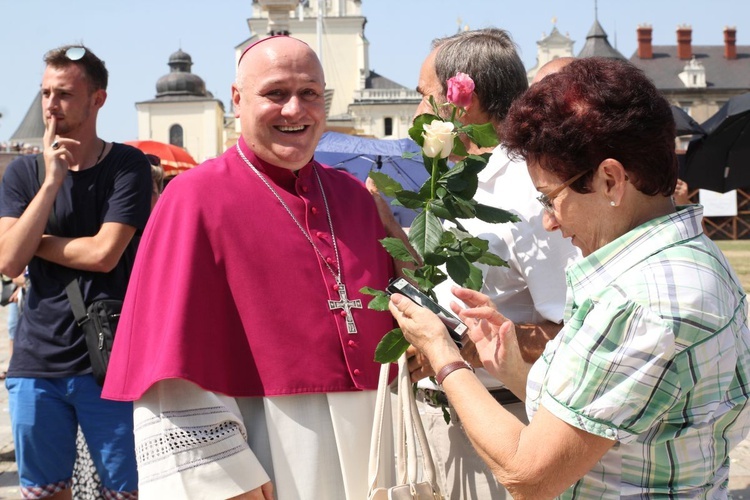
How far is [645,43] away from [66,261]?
6701cm

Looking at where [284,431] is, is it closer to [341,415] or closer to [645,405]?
[341,415]

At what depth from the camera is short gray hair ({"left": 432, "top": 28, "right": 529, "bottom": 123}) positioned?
9.75ft

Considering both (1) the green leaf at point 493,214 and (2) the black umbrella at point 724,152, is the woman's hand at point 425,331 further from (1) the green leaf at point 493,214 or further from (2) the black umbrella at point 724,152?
(2) the black umbrella at point 724,152

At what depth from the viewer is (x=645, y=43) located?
65.8 metres

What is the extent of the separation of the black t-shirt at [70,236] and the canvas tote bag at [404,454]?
1529 millimetres

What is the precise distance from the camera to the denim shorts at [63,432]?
139 inches

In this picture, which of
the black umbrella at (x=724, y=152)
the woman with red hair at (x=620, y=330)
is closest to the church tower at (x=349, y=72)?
the black umbrella at (x=724, y=152)

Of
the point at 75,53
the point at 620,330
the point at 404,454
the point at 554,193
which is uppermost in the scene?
the point at 75,53

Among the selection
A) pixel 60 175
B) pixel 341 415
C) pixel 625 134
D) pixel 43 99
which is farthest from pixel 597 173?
pixel 43 99

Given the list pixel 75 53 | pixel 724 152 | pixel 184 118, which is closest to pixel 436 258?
pixel 75 53

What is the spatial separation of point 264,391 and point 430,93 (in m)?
1.15

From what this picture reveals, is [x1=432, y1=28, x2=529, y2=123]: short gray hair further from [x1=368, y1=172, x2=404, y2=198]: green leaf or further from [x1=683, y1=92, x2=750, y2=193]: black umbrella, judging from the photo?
[x1=683, y1=92, x2=750, y2=193]: black umbrella

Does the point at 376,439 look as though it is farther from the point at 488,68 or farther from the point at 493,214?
the point at 488,68

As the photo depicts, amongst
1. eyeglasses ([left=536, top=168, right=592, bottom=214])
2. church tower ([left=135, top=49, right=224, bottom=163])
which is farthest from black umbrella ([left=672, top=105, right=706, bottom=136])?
church tower ([left=135, top=49, right=224, bottom=163])
